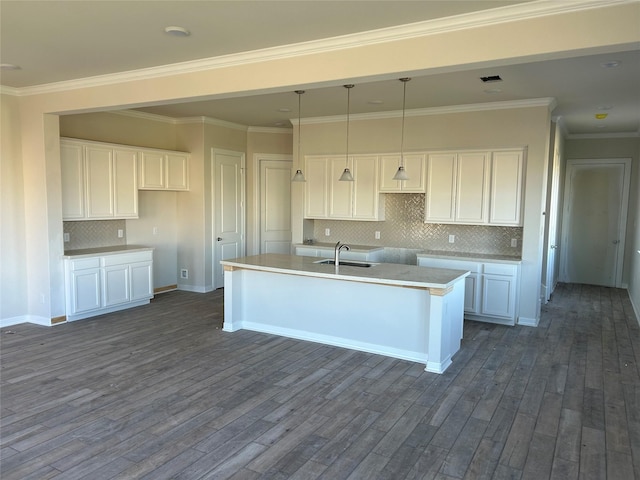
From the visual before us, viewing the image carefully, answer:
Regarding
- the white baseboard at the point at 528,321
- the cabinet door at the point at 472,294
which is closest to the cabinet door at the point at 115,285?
the cabinet door at the point at 472,294

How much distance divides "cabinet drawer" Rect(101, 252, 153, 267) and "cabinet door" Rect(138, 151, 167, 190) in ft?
3.15

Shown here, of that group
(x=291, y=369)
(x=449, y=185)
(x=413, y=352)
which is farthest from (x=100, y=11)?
(x=449, y=185)

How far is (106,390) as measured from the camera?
3680 millimetres

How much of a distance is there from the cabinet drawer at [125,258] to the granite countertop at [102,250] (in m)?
0.06

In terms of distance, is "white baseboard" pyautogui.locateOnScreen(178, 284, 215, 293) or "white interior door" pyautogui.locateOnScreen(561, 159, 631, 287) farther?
"white interior door" pyautogui.locateOnScreen(561, 159, 631, 287)

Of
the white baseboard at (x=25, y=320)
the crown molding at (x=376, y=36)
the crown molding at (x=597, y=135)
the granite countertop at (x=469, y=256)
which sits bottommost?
the white baseboard at (x=25, y=320)

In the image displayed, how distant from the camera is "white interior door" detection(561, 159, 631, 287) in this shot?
27.0 ft

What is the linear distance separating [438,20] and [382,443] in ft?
9.16

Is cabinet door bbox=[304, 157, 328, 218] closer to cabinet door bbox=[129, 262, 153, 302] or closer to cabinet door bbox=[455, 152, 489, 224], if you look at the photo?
cabinet door bbox=[455, 152, 489, 224]

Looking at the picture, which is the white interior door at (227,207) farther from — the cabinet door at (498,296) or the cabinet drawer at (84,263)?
the cabinet door at (498,296)

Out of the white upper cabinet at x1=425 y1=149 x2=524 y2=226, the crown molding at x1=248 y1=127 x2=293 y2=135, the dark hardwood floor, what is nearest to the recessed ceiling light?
the dark hardwood floor

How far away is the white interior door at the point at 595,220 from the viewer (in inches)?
324

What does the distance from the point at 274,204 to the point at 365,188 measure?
2119 mm

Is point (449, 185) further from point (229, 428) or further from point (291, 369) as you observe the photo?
point (229, 428)
